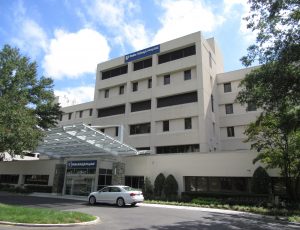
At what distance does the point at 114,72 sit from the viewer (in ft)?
138

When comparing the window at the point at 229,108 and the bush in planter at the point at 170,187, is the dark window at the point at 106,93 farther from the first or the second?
the bush in planter at the point at 170,187

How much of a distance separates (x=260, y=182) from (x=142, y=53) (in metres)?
23.6

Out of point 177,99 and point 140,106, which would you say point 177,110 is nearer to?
point 177,99

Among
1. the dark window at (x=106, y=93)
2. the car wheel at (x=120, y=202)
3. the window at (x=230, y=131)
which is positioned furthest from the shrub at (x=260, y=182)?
the dark window at (x=106, y=93)

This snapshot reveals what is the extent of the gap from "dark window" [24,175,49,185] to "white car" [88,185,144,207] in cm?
1617

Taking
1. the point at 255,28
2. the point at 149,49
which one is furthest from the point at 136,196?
the point at 149,49

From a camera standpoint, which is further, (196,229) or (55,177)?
(55,177)

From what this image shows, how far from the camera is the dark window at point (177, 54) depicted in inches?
1382

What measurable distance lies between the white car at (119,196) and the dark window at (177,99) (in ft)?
50.9

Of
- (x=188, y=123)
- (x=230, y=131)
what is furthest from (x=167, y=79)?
(x=230, y=131)

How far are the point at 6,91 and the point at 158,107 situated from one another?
17.3 metres

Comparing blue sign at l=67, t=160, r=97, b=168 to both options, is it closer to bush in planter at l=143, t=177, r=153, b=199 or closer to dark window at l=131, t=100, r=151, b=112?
bush in planter at l=143, t=177, r=153, b=199

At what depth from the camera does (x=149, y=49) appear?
127ft

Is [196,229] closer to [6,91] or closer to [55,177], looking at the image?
[55,177]
